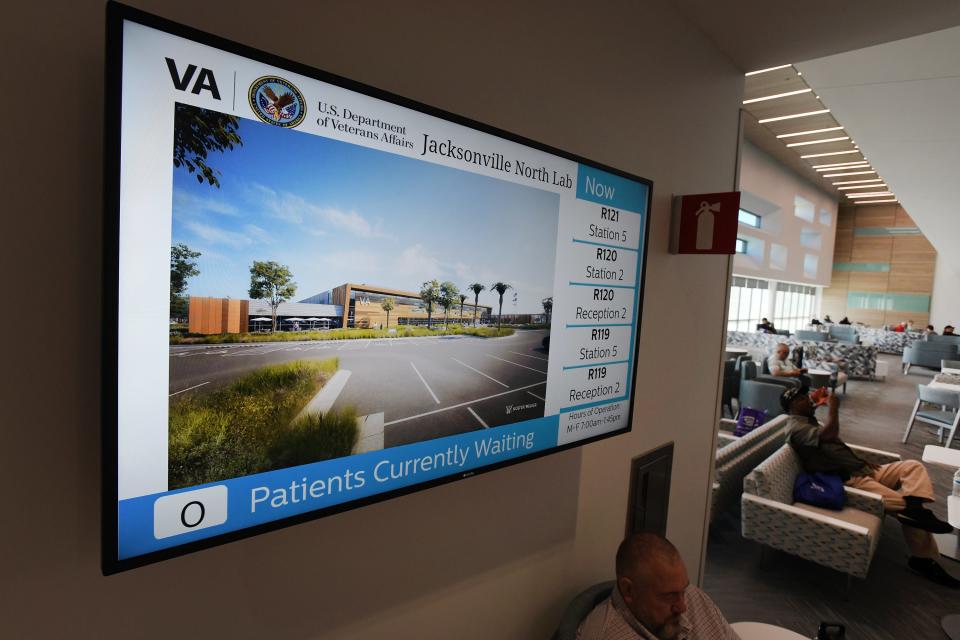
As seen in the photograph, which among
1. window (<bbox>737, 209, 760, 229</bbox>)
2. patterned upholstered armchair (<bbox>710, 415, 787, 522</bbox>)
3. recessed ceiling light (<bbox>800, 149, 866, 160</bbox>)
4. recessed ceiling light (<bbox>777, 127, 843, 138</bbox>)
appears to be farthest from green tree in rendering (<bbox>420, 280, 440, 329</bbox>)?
window (<bbox>737, 209, 760, 229</bbox>)

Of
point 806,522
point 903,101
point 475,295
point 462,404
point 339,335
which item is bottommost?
point 806,522

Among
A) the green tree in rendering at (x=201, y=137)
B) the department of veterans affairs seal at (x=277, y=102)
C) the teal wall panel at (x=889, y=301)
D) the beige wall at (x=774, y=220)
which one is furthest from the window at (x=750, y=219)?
the green tree in rendering at (x=201, y=137)

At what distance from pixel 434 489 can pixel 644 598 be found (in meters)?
0.83

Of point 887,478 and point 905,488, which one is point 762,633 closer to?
point 905,488

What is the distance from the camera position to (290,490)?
3.40 feet

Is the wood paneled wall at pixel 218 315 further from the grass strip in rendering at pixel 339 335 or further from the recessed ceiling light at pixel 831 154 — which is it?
the recessed ceiling light at pixel 831 154

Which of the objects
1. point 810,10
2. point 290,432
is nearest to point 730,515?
point 810,10

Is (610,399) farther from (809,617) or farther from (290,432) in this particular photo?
(809,617)

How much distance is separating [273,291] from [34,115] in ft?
1.47

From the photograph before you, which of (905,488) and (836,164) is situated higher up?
(836,164)

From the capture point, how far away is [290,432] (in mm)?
1025

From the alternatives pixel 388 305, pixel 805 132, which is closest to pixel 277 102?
pixel 388 305

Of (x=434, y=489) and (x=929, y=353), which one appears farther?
(x=929, y=353)

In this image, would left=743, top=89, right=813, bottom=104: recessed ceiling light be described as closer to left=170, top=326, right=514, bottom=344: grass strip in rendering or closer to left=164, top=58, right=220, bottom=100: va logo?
left=170, top=326, right=514, bottom=344: grass strip in rendering
